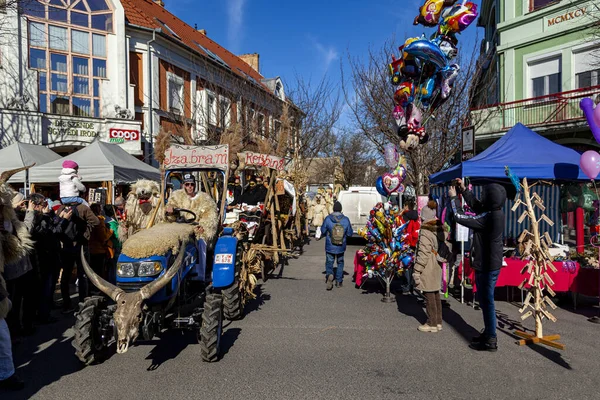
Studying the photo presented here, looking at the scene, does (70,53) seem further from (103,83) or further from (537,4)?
(537,4)

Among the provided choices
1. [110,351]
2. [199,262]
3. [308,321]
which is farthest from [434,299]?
[110,351]

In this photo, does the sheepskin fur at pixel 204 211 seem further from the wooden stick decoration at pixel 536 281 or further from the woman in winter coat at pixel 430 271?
the wooden stick decoration at pixel 536 281

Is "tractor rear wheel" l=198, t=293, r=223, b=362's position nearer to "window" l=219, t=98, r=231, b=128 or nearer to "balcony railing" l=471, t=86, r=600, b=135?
"balcony railing" l=471, t=86, r=600, b=135

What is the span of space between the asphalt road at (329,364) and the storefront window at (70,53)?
13089 millimetres

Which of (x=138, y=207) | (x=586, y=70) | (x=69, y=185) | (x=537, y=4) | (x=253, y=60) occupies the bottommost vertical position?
(x=138, y=207)

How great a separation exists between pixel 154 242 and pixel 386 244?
465 centimetres

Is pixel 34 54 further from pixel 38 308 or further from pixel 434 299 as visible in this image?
pixel 434 299

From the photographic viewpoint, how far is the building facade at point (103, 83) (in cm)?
1593

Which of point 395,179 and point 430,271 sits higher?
point 395,179

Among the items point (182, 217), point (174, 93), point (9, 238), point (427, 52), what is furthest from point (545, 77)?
point (9, 238)

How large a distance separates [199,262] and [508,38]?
59.9 ft

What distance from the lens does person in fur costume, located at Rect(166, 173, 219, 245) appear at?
5.88m

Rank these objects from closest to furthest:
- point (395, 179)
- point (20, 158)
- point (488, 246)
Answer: point (488, 246) → point (395, 179) → point (20, 158)

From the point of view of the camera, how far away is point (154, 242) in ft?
14.8
